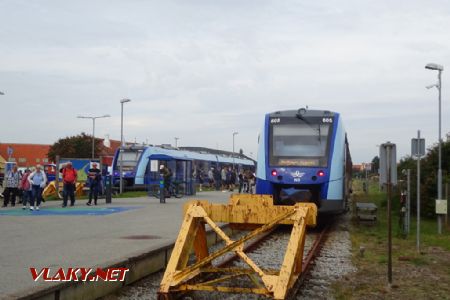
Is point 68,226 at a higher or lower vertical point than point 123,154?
lower

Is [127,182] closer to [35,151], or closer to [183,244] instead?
[183,244]

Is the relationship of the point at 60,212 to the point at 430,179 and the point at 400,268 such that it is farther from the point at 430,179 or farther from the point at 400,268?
the point at 430,179

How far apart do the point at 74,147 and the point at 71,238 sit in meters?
67.3

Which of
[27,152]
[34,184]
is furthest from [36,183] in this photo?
[27,152]

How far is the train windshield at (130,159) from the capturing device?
123 ft

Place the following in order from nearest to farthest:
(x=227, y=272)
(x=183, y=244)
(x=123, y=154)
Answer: (x=183, y=244) → (x=227, y=272) → (x=123, y=154)

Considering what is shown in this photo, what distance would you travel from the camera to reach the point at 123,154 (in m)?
37.8

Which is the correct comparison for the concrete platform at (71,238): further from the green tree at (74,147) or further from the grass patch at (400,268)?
the green tree at (74,147)

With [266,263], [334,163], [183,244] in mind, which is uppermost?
[334,163]

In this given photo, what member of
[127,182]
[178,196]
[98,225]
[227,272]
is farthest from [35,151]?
[227,272]

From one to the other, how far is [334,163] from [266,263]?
568 cm

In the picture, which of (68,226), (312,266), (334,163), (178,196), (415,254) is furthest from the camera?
(178,196)

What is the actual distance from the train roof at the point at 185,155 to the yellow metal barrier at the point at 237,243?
22547mm

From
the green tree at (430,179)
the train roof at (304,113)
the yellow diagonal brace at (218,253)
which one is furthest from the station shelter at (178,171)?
the yellow diagonal brace at (218,253)
